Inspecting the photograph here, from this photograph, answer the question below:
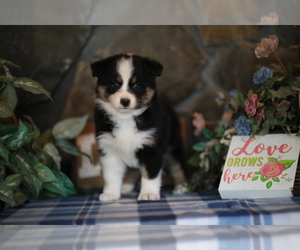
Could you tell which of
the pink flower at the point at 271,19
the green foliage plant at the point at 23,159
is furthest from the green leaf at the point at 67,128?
the pink flower at the point at 271,19

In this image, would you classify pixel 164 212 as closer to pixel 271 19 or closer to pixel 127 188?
pixel 127 188

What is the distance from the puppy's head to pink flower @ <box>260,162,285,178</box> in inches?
29.3

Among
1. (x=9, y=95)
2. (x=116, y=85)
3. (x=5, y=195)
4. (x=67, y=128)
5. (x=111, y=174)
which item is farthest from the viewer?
(x=67, y=128)

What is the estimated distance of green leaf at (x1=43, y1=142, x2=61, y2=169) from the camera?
2195 millimetres

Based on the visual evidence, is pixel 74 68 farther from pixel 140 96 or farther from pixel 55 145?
pixel 140 96

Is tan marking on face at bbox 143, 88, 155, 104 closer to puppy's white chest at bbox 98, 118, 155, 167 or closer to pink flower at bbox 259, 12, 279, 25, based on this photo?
puppy's white chest at bbox 98, 118, 155, 167

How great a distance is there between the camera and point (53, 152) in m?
2.22

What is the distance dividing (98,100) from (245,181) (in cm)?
96

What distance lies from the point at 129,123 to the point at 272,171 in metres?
0.83

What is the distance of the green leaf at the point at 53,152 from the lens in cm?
220

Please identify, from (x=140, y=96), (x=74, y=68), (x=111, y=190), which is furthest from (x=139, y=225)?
(x=74, y=68)

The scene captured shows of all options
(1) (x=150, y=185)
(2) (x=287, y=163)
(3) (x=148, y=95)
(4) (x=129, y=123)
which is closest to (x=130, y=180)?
(1) (x=150, y=185)

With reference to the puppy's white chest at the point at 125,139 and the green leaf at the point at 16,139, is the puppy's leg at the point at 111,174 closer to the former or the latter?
the puppy's white chest at the point at 125,139

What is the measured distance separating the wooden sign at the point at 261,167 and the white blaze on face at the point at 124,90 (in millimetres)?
619
